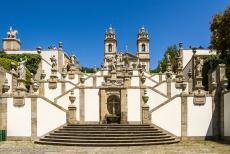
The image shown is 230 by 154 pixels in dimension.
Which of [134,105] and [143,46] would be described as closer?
[134,105]

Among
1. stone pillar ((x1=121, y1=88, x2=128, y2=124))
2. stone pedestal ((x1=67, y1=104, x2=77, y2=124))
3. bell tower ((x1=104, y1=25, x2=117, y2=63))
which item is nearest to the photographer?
stone pedestal ((x1=67, y1=104, x2=77, y2=124))

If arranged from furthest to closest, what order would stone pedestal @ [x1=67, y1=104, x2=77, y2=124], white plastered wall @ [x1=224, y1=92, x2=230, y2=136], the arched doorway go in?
the arched doorway → stone pedestal @ [x1=67, y1=104, x2=77, y2=124] → white plastered wall @ [x1=224, y1=92, x2=230, y2=136]

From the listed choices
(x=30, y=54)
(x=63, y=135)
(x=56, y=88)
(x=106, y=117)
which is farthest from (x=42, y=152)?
(x=30, y=54)

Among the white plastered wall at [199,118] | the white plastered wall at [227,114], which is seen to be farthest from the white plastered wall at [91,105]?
the white plastered wall at [227,114]

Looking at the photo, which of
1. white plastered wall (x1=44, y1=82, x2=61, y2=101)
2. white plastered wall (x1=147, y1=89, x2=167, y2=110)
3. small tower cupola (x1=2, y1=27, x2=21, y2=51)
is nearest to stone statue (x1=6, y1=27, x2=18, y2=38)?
small tower cupola (x1=2, y1=27, x2=21, y2=51)

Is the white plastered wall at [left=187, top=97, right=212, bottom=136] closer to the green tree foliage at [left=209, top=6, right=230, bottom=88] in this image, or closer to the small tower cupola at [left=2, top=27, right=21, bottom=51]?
the green tree foliage at [left=209, top=6, right=230, bottom=88]

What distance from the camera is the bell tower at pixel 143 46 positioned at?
7775 centimetres

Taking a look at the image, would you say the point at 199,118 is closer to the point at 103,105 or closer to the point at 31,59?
the point at 103,105

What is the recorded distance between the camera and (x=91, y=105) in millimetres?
26938

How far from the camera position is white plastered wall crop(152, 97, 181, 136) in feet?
74.6

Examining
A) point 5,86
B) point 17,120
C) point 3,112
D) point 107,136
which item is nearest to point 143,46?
point 5,86

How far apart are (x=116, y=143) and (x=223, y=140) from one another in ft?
23.3

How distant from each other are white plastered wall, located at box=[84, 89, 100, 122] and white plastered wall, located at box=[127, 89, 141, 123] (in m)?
2.42

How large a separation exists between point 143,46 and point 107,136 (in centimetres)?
5929
